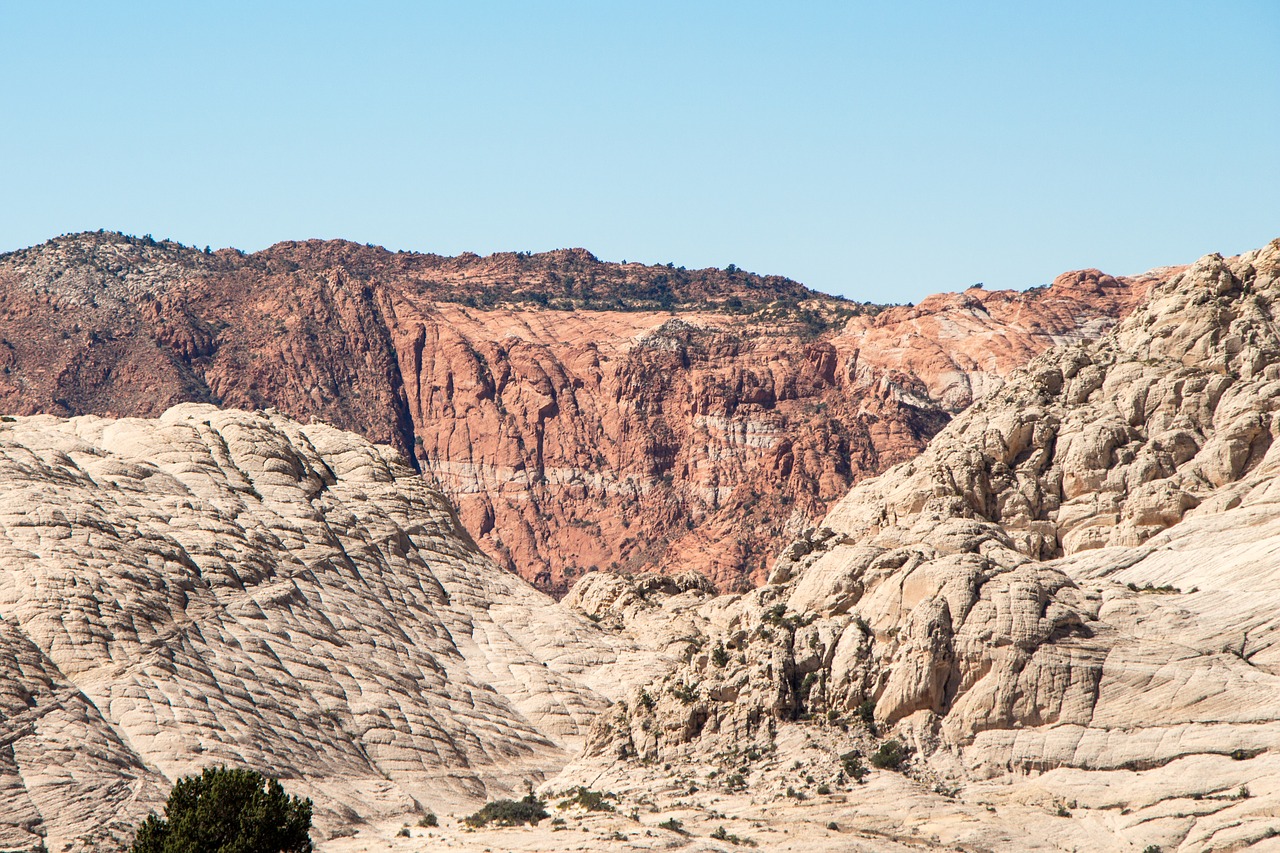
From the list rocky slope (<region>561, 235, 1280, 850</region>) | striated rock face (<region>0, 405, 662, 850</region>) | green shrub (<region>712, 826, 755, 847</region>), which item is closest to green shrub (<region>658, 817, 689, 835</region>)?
green shrub (<region>712, 826, 755, 847</region>)

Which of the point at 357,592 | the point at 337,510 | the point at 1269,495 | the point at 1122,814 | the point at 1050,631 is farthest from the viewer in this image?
the point at 337,510

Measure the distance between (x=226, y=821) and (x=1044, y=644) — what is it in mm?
38064

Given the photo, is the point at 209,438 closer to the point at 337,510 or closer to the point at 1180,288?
the point at 337,510

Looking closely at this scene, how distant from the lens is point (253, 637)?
108688 mm

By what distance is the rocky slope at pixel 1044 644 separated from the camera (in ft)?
273

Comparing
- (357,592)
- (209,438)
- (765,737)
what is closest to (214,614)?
(357,592)

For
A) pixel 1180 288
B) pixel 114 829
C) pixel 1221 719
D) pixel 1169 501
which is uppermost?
pixel 1180 288

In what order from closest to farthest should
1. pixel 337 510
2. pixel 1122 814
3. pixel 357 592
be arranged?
pixel 1122 814 < pixel 357 592 < pixel 337 510

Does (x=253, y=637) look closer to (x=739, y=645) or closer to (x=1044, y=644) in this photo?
(x=739, y=645)

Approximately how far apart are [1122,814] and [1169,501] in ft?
106

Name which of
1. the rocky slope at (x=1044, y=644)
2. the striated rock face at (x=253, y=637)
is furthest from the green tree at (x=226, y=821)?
the rocky slope at (x=1044, y=644)

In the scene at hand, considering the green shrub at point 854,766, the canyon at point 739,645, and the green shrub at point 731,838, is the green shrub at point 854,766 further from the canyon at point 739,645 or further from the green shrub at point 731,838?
the green shrub at point 731,838

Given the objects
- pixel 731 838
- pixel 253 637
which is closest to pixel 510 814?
pixel 731 838

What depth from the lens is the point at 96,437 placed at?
131500 millimetres
